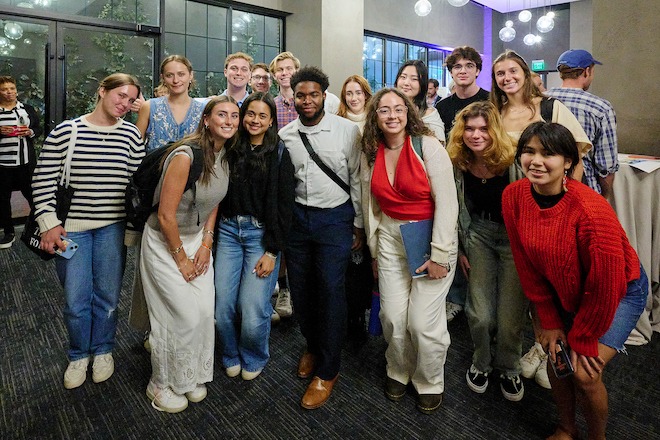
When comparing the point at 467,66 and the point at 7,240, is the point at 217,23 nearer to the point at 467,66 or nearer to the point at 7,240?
the point at 7,240

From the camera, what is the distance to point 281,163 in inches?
79.3

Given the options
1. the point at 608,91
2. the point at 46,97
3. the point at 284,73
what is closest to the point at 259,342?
the point at 284,73

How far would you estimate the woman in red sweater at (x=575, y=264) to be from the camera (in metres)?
1.44

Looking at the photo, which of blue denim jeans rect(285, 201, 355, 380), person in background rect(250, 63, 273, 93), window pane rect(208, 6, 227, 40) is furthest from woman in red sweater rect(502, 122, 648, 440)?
window pane rect(208, 6, 227, 40)

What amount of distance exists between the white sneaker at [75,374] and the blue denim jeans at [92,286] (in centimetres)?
3

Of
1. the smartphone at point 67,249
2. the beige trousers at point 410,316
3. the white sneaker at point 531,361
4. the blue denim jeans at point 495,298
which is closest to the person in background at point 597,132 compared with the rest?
the blue denim jeans at point 495,298

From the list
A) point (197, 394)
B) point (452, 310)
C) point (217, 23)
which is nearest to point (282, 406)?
point (197, 394)

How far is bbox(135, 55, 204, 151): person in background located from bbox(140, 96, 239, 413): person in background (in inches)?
21.3

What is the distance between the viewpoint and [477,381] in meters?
2.17

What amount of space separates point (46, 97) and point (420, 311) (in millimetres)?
5124

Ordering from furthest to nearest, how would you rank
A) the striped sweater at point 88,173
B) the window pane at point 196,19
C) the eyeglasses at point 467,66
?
1. the window pane at point 196,19
2. the eyeglasses at point 467,66
3. the striped sweater at point 88,173

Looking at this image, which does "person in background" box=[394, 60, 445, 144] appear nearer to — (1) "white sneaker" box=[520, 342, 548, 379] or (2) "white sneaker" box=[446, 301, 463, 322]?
(2) "white sneaker" box=[446, 301, 463, 322]

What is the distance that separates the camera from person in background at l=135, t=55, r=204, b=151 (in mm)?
2416

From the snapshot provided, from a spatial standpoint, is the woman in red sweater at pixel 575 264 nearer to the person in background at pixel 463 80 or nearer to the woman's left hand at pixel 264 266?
the woman's left hand at pixel 264 266
